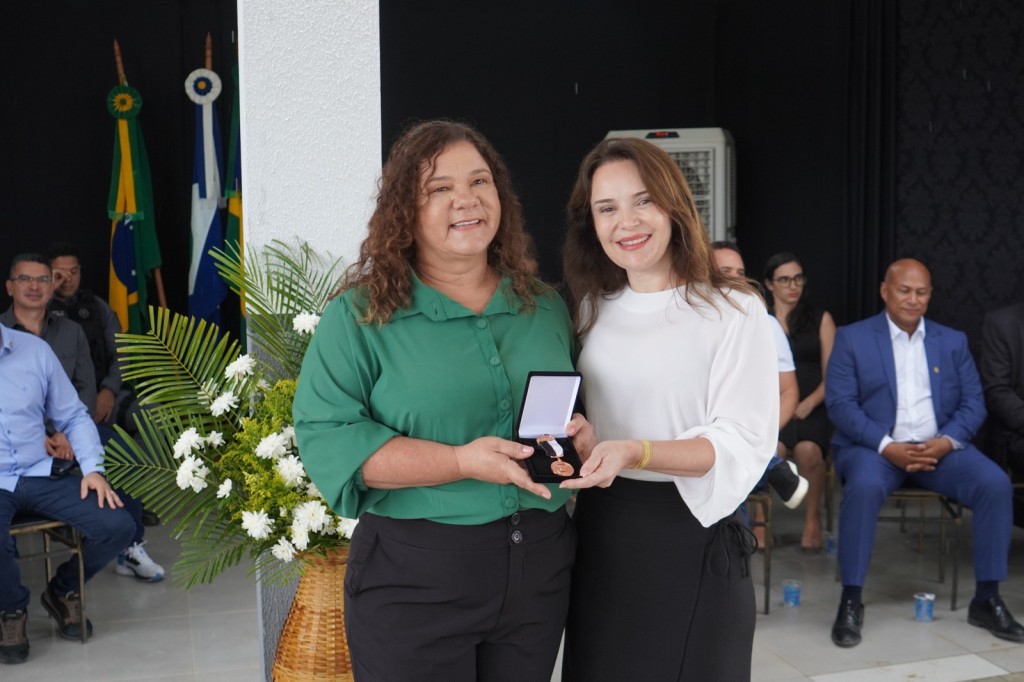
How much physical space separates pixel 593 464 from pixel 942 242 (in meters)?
4.79

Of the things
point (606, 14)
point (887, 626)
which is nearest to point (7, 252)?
point (606, 14)

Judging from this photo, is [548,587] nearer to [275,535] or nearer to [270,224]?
[275,535]

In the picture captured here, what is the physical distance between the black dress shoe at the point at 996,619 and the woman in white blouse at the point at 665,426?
2.49 m

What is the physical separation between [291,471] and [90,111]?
16.5 feet

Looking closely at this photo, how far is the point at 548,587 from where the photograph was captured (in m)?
1.86

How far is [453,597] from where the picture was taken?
5.79 ft

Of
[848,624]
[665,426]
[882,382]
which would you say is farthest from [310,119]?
[882,382]

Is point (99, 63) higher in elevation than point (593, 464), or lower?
higher

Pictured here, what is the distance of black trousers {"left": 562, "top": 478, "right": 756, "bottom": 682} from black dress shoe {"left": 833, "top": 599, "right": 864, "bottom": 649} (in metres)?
2.20

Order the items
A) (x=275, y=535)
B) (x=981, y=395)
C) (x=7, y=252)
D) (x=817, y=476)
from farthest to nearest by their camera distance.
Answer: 1. (x=7, y=252)
2. (x=817, y=476)
3. (x=981, y=395)
4. (x=275, y=535)

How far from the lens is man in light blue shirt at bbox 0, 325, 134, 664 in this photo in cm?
408

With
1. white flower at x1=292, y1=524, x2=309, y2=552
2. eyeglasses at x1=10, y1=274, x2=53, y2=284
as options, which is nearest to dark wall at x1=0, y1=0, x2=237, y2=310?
eyeglasses at x1=10, y1=274, x2=53, y2=284

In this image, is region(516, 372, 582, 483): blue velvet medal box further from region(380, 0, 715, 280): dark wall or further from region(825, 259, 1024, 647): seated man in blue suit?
region(380, 0, 715, 280): dark wall

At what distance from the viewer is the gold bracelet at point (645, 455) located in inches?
69.7
